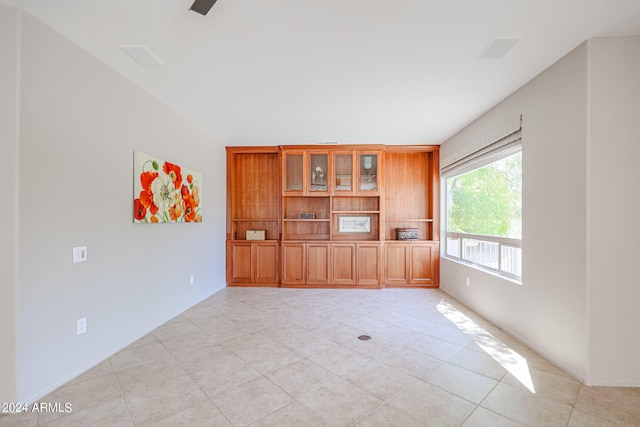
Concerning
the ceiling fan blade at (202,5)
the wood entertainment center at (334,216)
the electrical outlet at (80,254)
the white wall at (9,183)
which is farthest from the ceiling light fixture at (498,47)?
the electrical outlet at (80,254)

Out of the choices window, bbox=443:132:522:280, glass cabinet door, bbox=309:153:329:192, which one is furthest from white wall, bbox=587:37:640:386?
glass cabinet door, bbox=309:153:329:192

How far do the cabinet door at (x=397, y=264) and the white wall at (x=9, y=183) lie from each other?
465cm

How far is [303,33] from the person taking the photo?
2121mm

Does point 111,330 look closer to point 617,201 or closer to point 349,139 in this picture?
point 349,139

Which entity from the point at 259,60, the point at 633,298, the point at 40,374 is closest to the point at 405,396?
the point at 633,298

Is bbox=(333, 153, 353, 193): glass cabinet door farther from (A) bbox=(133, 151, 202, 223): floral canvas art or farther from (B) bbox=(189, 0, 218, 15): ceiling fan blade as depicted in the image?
(B) bbox=(189, 0, 218, 15): ceiling fan blade

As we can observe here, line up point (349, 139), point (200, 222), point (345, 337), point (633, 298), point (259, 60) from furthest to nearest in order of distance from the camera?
point (349, 139)
point (200, 222)
point (345, 337)
point (259, 60)
point (633, 298)

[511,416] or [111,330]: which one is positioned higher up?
[111,330]

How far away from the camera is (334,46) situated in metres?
2.27

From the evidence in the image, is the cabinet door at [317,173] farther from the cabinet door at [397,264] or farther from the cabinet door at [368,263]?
the cabinet door at [397,264]

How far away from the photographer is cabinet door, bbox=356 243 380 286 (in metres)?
5.18

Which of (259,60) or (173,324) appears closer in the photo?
(259,60)

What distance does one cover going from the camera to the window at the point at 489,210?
325cm

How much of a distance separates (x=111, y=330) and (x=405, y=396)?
257cm
